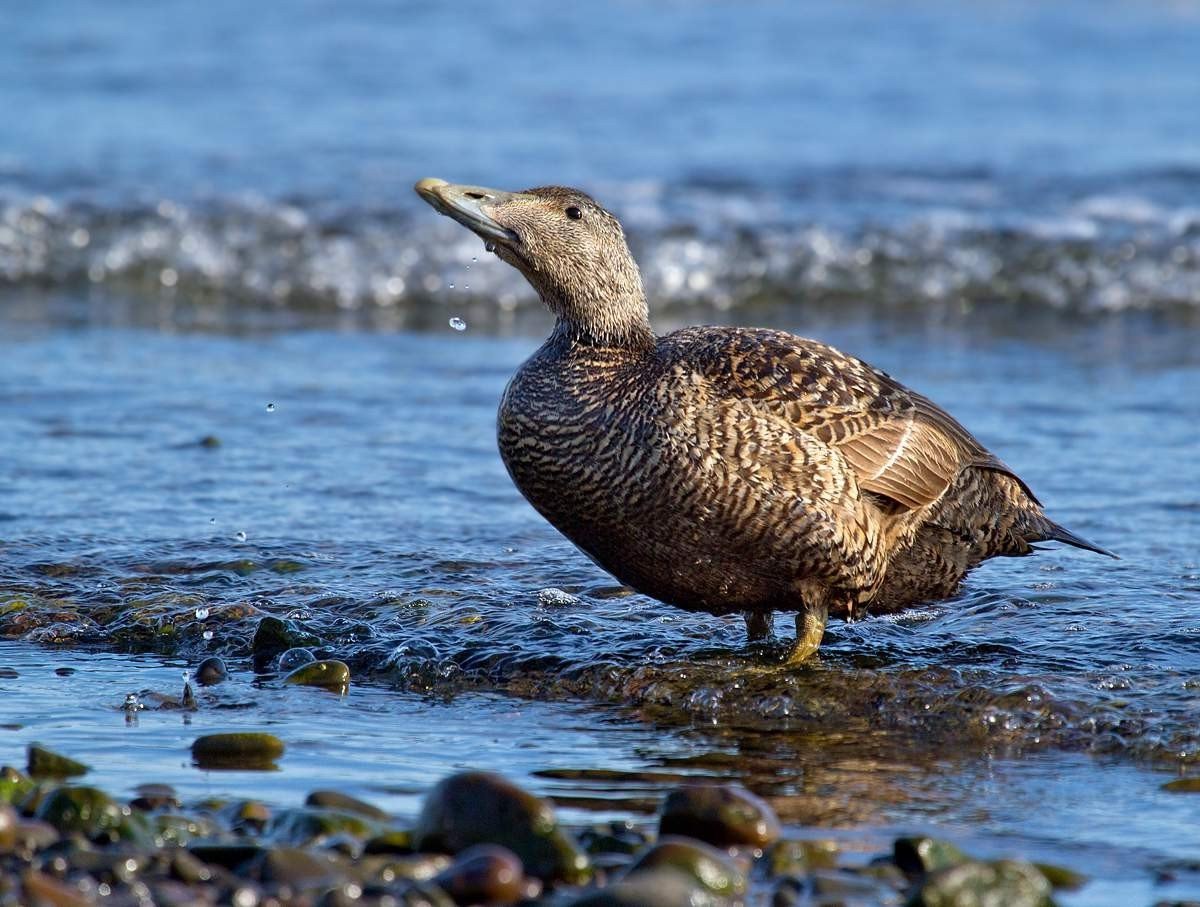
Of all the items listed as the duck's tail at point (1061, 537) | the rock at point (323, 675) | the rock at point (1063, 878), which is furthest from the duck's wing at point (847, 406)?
the rock at point (1063, 878)

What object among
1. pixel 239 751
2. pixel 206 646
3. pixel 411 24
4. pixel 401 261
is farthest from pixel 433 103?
pixel 239 751

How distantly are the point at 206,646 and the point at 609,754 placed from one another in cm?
150

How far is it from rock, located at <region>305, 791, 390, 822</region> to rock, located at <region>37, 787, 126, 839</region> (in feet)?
1.40

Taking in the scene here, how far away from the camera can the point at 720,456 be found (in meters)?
5.05

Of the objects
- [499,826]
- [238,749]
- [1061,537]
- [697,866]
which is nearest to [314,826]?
[499,826]

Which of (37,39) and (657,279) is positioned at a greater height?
(37,39)

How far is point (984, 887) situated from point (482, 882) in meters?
0.96

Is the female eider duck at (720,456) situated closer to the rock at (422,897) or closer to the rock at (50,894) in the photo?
the rock at (422,897)

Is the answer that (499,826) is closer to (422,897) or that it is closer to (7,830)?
(422,897)

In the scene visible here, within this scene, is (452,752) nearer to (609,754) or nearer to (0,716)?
(609,754)

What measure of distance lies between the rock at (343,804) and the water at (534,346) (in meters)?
0.20

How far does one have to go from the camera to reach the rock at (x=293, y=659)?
5305mm

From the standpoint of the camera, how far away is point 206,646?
5.52 metres

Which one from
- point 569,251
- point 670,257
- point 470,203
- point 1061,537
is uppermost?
point 670,257
